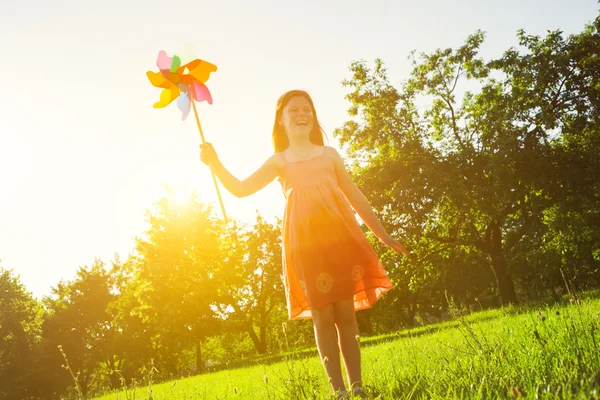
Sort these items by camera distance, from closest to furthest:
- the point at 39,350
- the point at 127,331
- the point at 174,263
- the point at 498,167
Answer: the point at 498,167
the point at 174,263
the point at 39,350
the point at 127,331

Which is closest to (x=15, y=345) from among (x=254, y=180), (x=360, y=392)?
(x=254, y=180)

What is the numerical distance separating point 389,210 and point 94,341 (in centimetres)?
3130

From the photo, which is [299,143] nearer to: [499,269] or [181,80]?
[181,80]

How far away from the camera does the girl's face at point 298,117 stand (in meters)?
3.97

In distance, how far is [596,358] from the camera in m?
2.25

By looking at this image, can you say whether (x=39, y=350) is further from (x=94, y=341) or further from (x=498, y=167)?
(x=498, y=167)

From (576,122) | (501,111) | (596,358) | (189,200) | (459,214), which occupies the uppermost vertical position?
(189,200)

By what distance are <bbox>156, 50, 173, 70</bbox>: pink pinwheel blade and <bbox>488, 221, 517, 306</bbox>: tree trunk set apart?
1755cm

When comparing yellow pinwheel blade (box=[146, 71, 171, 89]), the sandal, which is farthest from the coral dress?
yellow pinwheel blade (box=[146, 71, 171, 89])

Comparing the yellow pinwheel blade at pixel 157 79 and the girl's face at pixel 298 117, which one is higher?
the yellow pinwheel blade at pixel 157 79

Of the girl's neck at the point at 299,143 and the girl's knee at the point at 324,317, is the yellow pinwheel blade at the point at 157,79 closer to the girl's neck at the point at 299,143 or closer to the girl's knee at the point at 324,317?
the girl's neck at the point at 299,143

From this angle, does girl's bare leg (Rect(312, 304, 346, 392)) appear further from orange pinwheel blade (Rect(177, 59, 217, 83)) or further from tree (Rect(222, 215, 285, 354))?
tree (Rect(222, 215, 285, 354))

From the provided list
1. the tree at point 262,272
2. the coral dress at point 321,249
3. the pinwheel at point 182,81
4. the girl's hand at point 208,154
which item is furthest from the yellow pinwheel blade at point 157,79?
the tree at point 262,272

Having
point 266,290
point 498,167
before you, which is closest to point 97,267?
point 266,290
